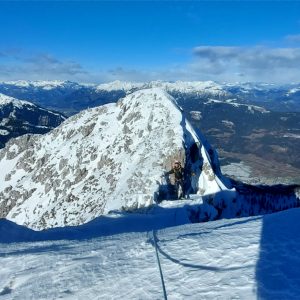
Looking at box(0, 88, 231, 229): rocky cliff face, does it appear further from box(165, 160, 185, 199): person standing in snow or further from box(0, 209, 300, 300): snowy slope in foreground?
box(0, 209, 300, 300): snowy slope in foreground

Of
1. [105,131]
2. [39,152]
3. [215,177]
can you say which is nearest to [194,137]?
[215,177]

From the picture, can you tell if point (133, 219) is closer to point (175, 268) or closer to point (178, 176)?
point (175, 268)

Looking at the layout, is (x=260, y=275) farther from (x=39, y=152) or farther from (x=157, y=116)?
(x=39, y=152)

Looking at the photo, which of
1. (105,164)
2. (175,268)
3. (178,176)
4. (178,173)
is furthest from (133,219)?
(105,164)

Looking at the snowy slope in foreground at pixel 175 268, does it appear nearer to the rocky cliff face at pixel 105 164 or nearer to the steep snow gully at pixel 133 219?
the steep snow gully at pixel 133 219

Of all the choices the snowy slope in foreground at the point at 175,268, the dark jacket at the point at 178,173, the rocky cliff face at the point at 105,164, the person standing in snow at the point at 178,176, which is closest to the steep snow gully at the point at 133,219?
the snowy slope in foreground at the point at 175,268

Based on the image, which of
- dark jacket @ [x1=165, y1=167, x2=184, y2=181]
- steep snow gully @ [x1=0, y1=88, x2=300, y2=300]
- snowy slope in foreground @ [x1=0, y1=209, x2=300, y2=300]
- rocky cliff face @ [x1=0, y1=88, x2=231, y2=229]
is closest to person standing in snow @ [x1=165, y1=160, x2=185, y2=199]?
dark jacket @ [x1=165, y1=167, x2=184, y2=181]
